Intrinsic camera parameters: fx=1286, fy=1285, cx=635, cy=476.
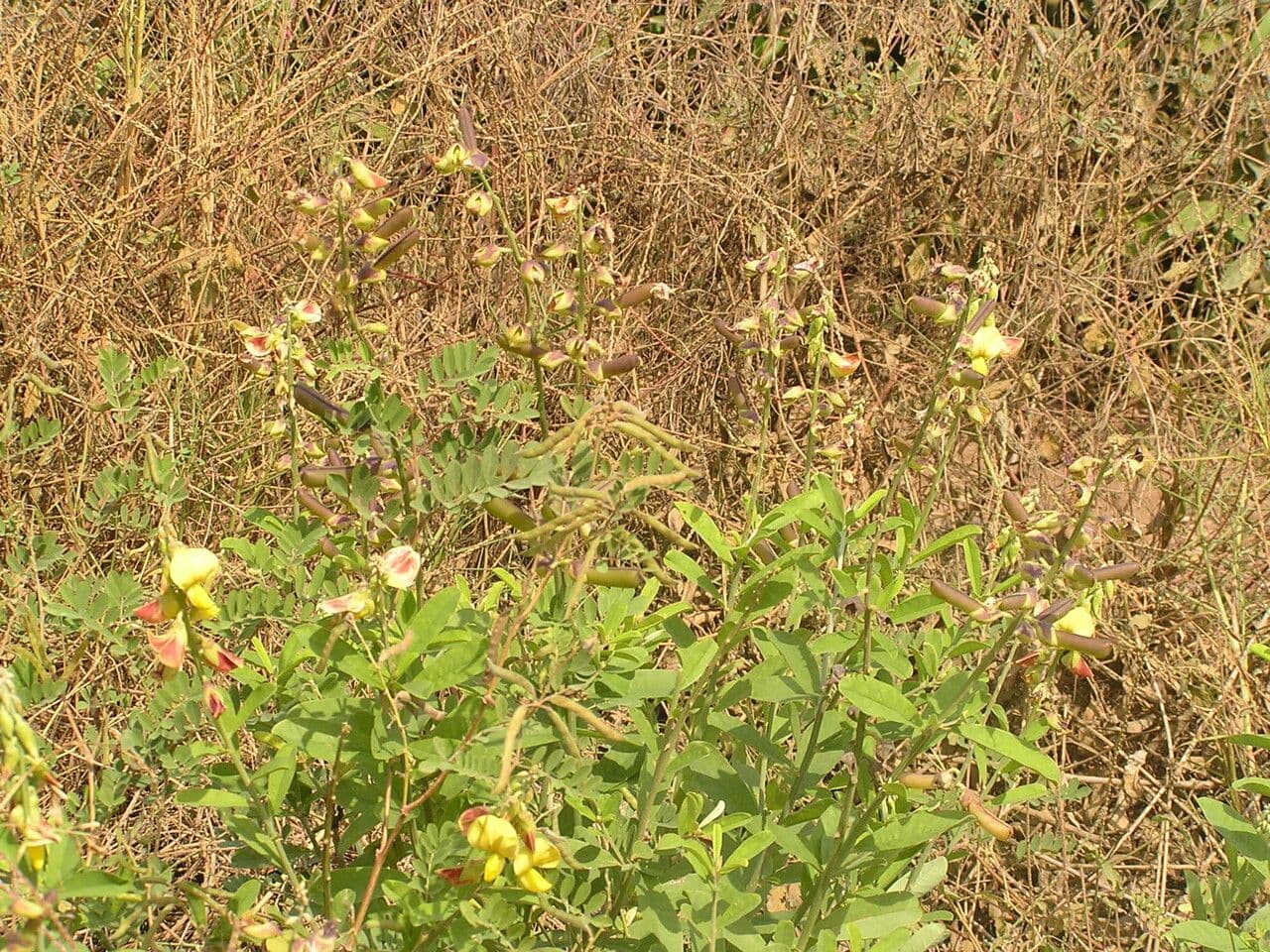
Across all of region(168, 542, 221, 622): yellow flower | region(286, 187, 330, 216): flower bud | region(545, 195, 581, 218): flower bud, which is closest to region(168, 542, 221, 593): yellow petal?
region(168, 542, 221, 622): yellow flower

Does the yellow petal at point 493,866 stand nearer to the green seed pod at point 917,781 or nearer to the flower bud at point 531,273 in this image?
the green seed pod at point 917,781

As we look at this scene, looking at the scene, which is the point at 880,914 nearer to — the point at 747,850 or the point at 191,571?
the point at 747,850

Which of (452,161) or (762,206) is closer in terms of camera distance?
(452,161)

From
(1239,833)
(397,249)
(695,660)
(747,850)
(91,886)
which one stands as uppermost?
(397,249)

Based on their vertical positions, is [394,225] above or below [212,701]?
above

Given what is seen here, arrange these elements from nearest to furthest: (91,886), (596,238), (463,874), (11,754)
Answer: (11,754) < (91,886) < (463,874) < (596,238)

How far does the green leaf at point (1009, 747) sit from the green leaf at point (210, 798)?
2.95 feet

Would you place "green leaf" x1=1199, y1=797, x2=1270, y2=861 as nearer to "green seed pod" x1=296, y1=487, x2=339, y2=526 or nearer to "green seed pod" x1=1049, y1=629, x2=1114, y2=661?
"green seed pod" x1=1049, y1=629, x2=1114, y2=661

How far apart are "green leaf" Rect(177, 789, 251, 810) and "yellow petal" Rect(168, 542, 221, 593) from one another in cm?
38

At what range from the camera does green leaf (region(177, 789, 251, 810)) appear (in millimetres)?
1537

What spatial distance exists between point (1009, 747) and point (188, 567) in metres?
1.03

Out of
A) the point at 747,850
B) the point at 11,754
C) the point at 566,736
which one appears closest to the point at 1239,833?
the point at 747,850

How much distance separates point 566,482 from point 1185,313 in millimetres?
3219

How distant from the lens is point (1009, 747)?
164cm
